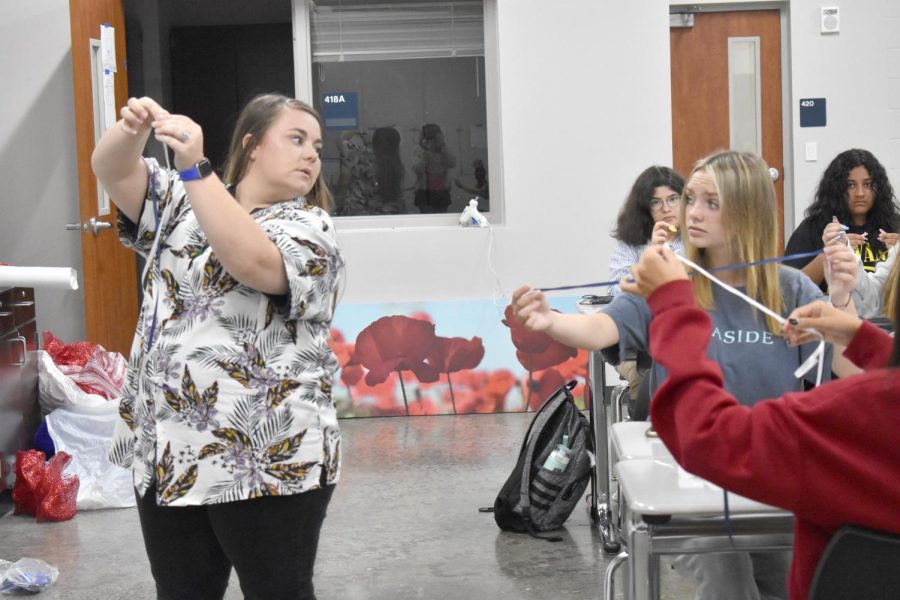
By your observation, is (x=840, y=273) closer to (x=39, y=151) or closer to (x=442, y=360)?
(x=442, y=360)

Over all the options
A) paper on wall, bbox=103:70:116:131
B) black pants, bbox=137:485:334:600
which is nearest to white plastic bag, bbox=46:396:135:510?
paper on wall, bbox=103:70:116:131

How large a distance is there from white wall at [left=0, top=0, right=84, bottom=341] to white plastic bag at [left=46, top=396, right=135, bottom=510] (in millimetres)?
1003

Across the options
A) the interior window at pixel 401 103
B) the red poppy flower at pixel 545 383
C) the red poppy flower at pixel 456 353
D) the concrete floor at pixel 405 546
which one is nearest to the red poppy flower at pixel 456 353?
the red poppy flower at pixel 456 353

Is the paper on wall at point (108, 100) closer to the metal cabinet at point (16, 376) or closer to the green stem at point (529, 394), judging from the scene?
the metal cabinet at point (16, 376)

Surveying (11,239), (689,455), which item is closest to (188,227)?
(689,455)

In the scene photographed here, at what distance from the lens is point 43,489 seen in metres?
4.18

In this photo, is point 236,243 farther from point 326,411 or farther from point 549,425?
point 549,425

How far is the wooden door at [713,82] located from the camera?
6.49m

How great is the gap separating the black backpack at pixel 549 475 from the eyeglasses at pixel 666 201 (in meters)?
0.98

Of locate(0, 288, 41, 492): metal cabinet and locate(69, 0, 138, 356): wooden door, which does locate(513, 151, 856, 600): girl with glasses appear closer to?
locate(0, 288, 41, 492): metal cabinet

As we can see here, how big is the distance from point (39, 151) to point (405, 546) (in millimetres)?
2818

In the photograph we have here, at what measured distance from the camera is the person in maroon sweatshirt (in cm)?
125

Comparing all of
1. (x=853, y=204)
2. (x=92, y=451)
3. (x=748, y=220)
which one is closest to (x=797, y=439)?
(x=748, y=220)

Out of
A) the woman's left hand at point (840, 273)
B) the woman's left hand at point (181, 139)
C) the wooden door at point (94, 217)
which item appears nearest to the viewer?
the woman's left hand at point (181, 139)
